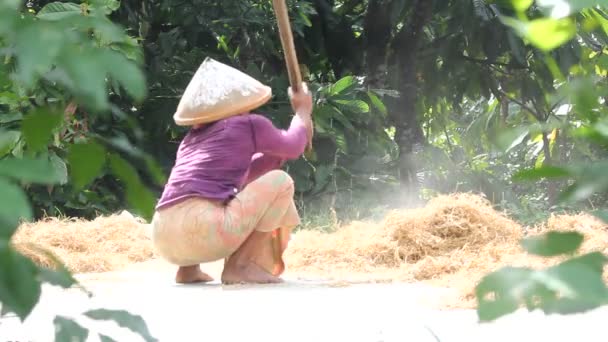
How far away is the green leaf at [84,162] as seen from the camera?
918 mm

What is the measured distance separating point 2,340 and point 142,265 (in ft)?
9.45

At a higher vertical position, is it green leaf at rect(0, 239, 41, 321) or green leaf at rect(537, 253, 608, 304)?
green leaf at rect(537, 253, 608, 304)

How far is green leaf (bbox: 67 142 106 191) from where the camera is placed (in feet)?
3.01

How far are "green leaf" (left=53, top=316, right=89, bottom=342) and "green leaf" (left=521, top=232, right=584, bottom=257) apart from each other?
521 mm

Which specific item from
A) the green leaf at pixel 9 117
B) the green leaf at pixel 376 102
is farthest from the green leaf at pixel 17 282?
the green leaf at pixel 376 102

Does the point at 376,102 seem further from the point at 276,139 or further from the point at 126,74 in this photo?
the point at 126,74

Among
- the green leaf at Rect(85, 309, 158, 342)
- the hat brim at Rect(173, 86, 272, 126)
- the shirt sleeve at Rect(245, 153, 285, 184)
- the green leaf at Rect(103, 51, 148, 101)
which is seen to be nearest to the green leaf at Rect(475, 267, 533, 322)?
the green leaf at Rect(103, 51, 148, 101)

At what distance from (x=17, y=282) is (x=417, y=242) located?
535 centimetres

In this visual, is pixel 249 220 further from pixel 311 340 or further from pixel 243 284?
pixel 311 340

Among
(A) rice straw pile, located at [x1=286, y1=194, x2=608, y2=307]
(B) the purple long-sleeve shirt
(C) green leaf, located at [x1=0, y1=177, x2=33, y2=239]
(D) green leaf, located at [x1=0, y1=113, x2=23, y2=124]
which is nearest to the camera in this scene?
(C) green leaf, located at [x1=0, y1=177, x2=33, y2=239]

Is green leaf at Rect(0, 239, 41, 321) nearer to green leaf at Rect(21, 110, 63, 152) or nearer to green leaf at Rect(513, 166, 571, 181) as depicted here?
green leaf at Rect(21, 110, 63, 152)

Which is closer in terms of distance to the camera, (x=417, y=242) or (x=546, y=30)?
(x=546, y=30)

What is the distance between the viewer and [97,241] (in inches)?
273

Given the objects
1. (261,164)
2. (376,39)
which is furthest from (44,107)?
(376,39)
